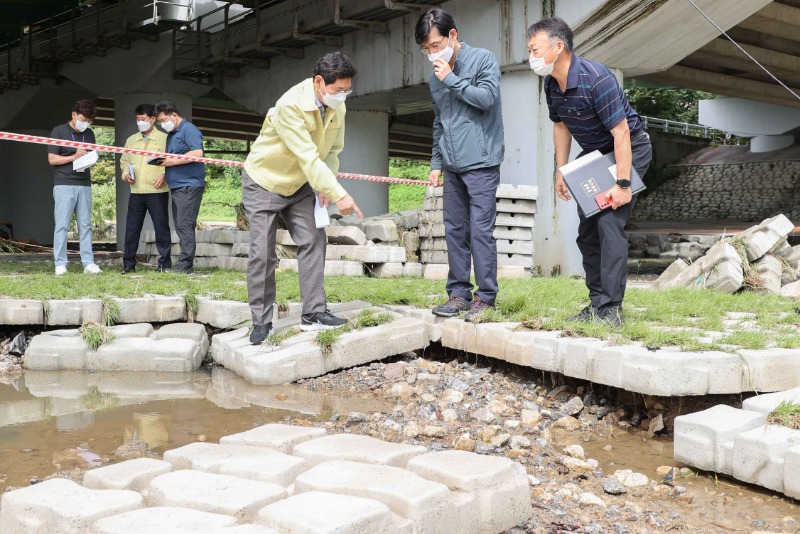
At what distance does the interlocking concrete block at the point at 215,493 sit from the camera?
2.30m

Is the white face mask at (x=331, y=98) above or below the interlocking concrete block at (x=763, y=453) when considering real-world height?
above

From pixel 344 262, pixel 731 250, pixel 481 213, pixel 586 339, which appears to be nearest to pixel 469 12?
pixel 344 262

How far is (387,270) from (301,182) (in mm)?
3497

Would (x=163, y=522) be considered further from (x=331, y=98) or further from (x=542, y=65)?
(x=542, y=65)

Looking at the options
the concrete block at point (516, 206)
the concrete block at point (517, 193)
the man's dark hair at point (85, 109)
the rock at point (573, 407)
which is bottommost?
the rock at point (573, 407)

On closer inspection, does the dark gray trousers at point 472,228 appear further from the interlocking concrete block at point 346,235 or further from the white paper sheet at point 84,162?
the white paper sheet at point 84,162

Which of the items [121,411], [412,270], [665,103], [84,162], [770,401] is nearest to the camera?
[770,401]

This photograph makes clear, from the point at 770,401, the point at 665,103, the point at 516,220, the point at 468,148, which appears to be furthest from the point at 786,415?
the point at 665,103

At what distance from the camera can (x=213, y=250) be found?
9.79m

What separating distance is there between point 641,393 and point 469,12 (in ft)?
26.5

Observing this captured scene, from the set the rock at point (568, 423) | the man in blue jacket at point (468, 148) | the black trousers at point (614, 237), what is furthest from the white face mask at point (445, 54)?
the rock at point (568, 423)

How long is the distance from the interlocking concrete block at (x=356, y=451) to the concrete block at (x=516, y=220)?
6190 millimetres

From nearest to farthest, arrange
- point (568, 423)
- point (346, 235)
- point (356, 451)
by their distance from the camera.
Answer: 1. point (356, 451)
2. point (568, 423)
3. point (346, 235)

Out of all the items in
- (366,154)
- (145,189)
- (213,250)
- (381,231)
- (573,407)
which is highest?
(366,154)
